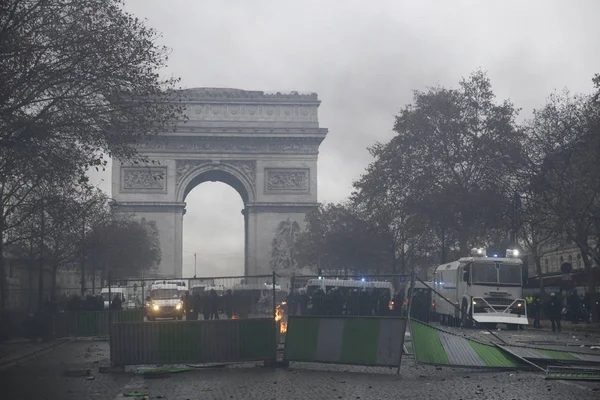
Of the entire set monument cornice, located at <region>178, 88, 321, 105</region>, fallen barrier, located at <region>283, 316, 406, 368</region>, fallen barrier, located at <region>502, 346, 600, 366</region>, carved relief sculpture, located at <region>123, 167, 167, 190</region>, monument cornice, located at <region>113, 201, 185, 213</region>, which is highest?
monument cornice, located at <region>178, 88, 321, 105</region>

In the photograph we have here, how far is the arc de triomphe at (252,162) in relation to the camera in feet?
303

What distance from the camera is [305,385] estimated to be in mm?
16969

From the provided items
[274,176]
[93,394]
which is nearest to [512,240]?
[274,176]

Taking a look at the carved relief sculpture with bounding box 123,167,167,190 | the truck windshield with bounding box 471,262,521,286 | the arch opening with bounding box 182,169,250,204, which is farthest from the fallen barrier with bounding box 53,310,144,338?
the arch opening with bounding box 182,169,250,204

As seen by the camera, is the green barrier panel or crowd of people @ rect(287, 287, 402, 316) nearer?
the green barrier panel

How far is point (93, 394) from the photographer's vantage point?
16.2 meters

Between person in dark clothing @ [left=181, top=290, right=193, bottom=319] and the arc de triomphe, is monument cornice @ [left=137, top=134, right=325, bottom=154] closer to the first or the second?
the arc de triomphe

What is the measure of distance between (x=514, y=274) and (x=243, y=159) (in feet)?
185

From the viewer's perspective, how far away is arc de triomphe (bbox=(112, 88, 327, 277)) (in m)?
92.4

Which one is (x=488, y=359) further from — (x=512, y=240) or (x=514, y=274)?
(x=512, y=240)

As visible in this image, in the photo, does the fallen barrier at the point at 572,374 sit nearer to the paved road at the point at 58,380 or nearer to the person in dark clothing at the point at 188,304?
the paved road at the point at 58,380

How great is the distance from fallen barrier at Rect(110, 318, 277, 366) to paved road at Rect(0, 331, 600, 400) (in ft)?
1.22

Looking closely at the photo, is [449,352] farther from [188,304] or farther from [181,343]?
[188,304]

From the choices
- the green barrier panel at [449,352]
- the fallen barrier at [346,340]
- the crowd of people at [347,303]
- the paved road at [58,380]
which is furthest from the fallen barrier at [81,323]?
the green barrier panel at [449,352]
